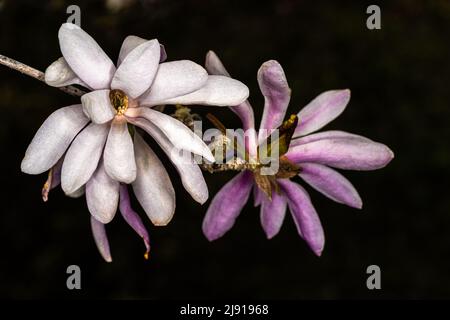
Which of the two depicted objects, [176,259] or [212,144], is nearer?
[212,144]

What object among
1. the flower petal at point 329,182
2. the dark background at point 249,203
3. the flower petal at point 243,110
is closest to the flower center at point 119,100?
the flower petal at point 243,110

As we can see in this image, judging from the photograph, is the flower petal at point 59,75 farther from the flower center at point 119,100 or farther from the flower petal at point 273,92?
the flower petal at point 273,92

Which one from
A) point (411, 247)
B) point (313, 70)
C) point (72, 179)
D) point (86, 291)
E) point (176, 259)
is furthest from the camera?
point (313, 70)

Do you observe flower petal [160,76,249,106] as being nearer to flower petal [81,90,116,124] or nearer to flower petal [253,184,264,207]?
flower petal [81,90,116,124]

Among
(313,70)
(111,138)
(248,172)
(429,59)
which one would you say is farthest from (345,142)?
(429,59)

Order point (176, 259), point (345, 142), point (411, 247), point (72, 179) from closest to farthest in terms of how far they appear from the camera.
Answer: point (72, 179), point (345, 142), point (176, 259), point (411, 247)

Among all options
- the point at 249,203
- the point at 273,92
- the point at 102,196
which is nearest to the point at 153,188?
the point at 102,196

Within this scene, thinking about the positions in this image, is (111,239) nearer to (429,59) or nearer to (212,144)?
(212,144)

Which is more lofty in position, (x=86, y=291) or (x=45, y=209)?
(x=45, y=209)
